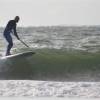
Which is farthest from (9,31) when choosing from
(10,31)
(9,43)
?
(9,43)

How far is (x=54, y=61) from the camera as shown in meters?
3.95

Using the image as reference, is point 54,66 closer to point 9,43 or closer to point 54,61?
point 54,61

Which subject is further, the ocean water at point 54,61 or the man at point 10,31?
the man at point 10,31

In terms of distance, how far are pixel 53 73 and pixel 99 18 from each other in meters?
0.90

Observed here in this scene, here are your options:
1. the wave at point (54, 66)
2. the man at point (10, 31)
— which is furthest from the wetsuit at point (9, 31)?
the wave at point (54, 66)

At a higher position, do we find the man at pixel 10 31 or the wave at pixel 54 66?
the man at pixel 10 31

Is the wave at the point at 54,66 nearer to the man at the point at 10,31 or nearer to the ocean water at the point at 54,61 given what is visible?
the ocean water at the point at 54,61

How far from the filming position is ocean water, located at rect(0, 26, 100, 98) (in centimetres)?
361

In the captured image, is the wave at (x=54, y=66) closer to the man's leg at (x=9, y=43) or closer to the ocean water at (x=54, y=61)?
the ocean water at (x=54, y=61)

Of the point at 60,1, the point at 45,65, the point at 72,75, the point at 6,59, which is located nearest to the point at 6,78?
the point at 6,59

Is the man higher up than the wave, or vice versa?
the man

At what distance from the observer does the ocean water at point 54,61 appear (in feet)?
11.8

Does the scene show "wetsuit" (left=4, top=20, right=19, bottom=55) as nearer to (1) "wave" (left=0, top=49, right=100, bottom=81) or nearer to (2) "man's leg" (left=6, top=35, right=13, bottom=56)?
(2) "man's leg" (left=6, top=35, right=13, bottom=56)

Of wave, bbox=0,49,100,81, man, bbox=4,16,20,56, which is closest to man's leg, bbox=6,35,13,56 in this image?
man, bbox=4,16,20,56
